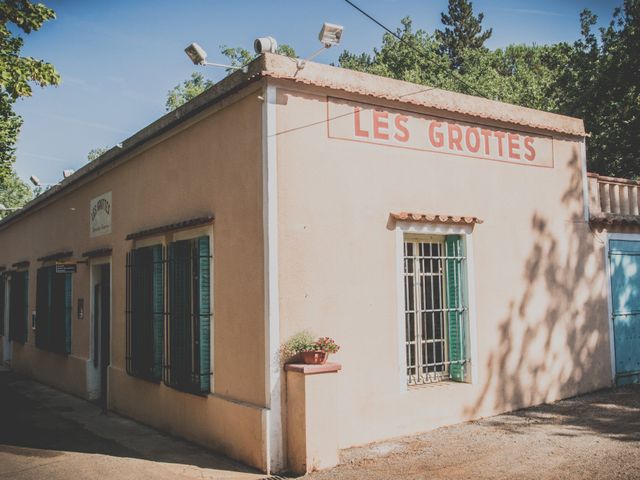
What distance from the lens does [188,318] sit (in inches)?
290

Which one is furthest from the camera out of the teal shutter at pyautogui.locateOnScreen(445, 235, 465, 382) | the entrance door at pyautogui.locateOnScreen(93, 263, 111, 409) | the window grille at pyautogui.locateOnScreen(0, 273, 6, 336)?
the window grille at pyautogui.locateOnScreen(0, 273, 6, 336)

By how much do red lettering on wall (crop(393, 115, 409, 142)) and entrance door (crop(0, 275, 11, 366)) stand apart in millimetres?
13424

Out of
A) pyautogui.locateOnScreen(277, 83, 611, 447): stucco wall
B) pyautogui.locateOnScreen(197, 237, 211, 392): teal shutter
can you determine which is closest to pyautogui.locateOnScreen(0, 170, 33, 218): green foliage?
pyautogui.locateOnScreen(197, 237, 211, 392): teal shutter

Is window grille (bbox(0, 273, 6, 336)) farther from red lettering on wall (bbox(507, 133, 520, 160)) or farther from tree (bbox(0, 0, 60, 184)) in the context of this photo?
red lettering on wall (bbox(507, 133, 520, 160))

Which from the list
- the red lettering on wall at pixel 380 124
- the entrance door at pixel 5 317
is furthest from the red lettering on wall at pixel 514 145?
the entrance door at pixel 5 317

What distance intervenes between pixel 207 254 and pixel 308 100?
2.16 metres

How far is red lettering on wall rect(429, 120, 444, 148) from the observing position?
742cm

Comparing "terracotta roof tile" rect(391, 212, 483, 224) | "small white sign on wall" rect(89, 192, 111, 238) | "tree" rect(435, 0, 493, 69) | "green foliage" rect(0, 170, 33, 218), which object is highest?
"tree" rect(435, 0, 493, 69)

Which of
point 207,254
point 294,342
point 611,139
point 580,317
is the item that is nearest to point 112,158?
point 207,254

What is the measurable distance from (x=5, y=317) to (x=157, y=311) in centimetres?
1109

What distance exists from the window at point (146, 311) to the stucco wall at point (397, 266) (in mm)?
2680

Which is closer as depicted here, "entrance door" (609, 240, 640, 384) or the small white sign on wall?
"entrance door" (609, 240, 640, 384)

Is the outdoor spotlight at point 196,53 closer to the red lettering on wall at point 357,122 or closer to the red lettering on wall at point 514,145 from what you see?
the red lettering on wall at point 357,122

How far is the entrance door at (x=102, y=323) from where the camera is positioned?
10320mm
